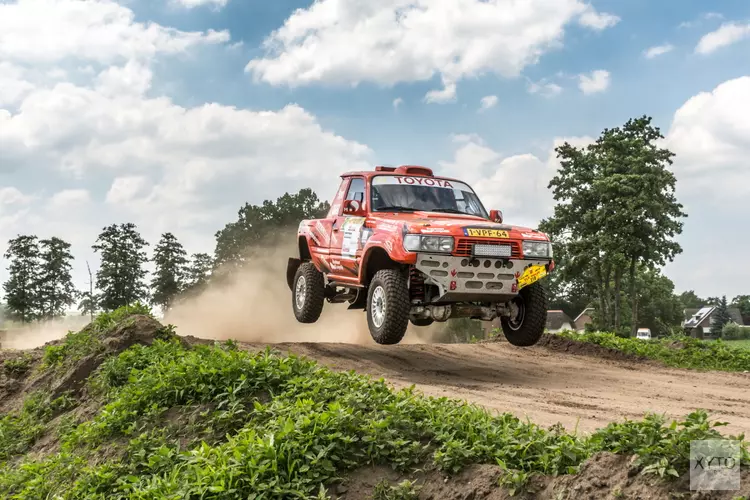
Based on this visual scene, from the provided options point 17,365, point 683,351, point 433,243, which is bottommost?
point 17,365

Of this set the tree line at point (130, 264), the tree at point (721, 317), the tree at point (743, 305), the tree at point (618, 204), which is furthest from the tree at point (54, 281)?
the tree at point (743, 305)

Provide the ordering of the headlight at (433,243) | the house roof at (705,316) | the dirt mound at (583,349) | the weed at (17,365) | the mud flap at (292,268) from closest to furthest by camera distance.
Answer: the headlight at (433,243) → the weed at (17,365) → the mud flap at (292,268) → the dirt mound at (583,349) → the house roof at (705,316)

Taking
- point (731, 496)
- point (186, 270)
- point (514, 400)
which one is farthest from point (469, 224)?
point (186, 270)

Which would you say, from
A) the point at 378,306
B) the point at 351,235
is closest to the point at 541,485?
the point at 378,306

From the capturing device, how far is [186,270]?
4594 cm

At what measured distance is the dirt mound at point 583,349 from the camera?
1473 centimetres

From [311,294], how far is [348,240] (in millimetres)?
1626

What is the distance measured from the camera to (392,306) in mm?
9789

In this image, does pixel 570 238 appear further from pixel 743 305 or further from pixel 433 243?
pixel 743 305

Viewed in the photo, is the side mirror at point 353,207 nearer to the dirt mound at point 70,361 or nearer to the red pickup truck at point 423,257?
the red pickup truck at point 423,257

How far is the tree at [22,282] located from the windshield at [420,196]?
150 feet

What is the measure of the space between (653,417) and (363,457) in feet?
7.60

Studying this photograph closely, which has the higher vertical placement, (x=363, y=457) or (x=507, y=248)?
(x=507, y=248)

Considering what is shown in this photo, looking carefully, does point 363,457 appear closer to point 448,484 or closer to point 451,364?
point 448,484
